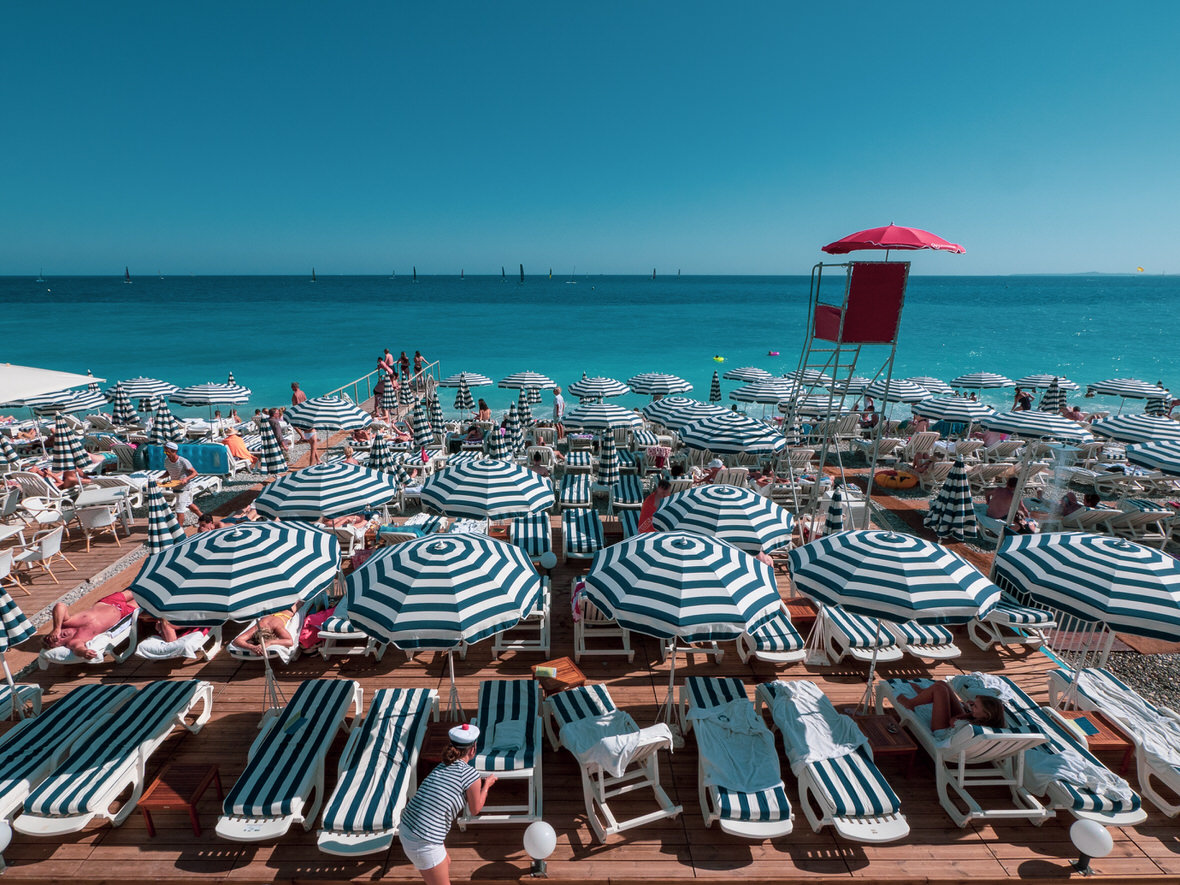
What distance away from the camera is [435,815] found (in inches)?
143

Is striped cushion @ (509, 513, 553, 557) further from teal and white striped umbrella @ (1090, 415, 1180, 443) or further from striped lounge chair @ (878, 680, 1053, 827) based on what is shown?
teal and white striped umbrella @ (1090, 415, 1180, 443)

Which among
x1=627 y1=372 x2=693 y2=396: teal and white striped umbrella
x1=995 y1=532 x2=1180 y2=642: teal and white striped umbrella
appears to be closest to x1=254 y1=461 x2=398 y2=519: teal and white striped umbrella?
x1=995 y1=532 x2=1180 y2=642: teal and white striped umbrella

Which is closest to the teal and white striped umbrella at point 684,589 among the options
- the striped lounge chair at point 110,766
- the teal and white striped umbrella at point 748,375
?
the striped lounge chair at point 110,766

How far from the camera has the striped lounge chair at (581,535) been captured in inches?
327

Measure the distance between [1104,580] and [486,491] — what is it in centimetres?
605

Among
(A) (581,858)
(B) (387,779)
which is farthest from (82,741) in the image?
(A) (581,858)

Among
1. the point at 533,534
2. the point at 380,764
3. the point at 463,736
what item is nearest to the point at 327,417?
the point at 533,534

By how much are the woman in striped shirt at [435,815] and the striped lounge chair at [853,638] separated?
13.3ft

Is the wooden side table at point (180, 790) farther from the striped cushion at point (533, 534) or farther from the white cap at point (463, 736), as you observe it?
the striped cushion at point (533, 534)

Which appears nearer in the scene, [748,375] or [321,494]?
→ [321,494]

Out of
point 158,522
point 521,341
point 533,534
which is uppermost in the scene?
point 158,522

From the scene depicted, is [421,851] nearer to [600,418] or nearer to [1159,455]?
[600,418]

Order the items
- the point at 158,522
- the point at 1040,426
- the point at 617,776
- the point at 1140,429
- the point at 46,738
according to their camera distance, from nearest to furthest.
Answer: the point at 617,776
the point at 46,738
the point at 158,522
the point at 1040,426
the point at 1140,429

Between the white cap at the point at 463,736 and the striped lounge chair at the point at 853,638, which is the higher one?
the white cap at the point at 463,736
